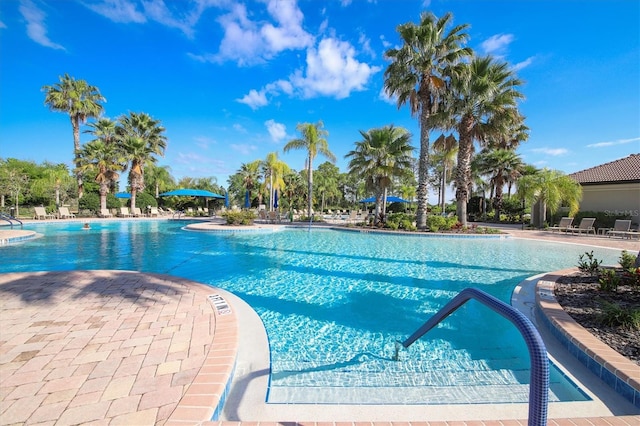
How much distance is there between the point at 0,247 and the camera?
1099 centimetres

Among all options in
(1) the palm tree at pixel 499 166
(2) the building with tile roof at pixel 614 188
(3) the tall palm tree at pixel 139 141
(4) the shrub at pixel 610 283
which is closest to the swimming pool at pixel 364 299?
(4) the shrub at pixel 610 283

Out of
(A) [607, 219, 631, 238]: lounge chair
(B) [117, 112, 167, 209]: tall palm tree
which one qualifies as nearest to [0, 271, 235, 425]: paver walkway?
(A) [607, 219, 631, 238]: lounge chair

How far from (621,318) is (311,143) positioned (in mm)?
20535

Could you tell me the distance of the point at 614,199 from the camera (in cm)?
1855

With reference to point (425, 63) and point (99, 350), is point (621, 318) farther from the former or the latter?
point (425, 63)

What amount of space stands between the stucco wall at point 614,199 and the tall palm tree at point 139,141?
35522 millimetres

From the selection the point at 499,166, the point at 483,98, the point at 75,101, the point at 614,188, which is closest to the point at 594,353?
the point at 483,98

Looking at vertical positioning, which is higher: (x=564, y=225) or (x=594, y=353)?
(x=564, y=225)

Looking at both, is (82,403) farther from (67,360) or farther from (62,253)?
(62,253)

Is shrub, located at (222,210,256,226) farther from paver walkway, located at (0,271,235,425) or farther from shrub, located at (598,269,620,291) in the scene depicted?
shrub, located at (598,269,620,291)

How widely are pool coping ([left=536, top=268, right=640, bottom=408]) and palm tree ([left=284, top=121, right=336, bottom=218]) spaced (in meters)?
18.7

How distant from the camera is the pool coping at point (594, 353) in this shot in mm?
2584

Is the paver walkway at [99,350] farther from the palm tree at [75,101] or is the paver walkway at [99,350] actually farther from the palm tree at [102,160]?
the palm tree at [75,101]

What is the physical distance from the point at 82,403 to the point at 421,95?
17699 millimetres
